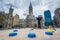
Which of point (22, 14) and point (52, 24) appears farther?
point (22, 14)

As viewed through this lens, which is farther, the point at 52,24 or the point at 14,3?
the point at 14,3

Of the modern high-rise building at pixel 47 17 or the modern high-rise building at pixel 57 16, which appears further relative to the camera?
the modern high-rise building at pixel 57 16

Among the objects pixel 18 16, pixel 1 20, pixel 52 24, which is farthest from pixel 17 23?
pixel 52 24

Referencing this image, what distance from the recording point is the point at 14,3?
9031 millimetres

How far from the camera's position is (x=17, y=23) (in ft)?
29.4

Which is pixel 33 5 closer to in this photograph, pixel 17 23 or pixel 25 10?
pixel 25 10

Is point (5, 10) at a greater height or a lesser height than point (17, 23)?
greater

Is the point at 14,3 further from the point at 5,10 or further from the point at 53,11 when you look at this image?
the point at 53,11

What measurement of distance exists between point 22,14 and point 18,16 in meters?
0.36

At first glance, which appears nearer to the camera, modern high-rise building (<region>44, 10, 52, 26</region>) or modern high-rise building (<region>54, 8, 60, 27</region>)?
modern high-rise building (<region>44, 10, 52, 26</region>)

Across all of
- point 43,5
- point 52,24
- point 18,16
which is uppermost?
point 43,5

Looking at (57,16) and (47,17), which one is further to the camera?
(57,16)

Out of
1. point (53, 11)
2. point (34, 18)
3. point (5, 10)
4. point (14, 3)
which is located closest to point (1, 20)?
point (5, 10)

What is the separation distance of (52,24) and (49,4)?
1661 millimetres
